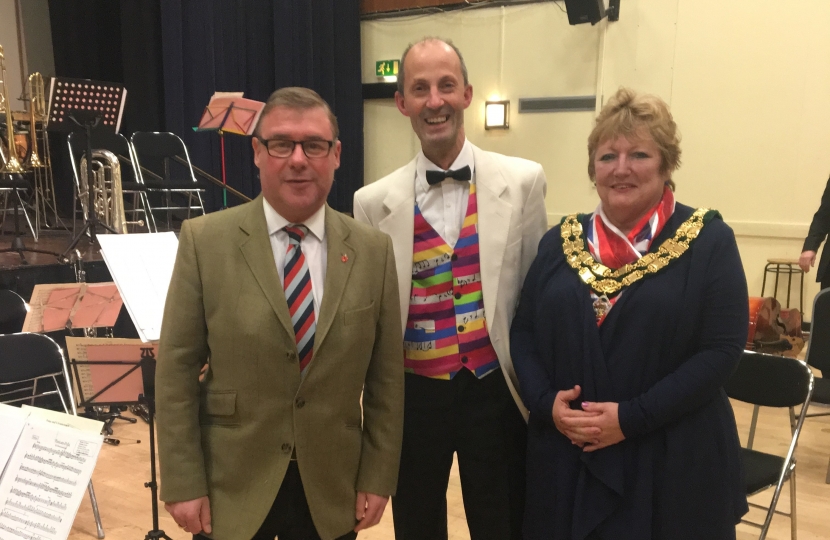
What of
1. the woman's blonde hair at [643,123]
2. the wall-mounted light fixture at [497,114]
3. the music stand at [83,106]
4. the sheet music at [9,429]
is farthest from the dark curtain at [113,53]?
the woman's blonde hair at [643,123]

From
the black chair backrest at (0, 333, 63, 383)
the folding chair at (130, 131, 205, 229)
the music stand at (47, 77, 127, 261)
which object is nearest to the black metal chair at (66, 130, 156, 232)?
the folding chair at (130, 131, 205, 229)

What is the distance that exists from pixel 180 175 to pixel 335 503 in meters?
7.18

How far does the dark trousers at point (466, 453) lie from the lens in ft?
6.02

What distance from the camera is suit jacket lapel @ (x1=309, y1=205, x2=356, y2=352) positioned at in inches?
56.5

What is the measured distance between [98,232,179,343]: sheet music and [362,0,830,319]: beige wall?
554cm

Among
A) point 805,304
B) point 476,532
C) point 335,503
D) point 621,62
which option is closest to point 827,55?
point 621,62

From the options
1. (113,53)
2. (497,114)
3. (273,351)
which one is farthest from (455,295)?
(113,53)

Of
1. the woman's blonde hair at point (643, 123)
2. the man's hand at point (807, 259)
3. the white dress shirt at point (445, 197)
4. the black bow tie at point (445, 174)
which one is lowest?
the man's hand at point (807, 259)

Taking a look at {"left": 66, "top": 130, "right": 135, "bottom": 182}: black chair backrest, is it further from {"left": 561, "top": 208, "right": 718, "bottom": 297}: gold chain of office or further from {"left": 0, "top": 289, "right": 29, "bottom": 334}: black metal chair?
{"left": 561, "top": 208, "right": 718, "bottom": 297}: gold chain of office

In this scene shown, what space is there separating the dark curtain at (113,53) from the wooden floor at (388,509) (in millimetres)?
5179

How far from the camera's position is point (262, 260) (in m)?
1.43

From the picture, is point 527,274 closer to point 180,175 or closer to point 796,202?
point 796,202

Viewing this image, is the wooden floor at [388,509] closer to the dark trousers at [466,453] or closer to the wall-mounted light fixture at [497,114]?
the dark trousers at [466,453]

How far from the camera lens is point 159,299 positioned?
91.4 inches
